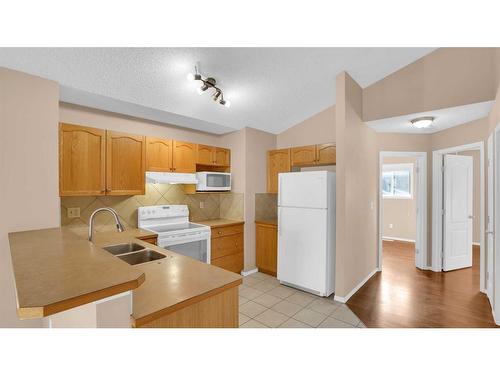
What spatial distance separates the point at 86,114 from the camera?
9.03ft

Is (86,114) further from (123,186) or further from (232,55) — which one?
(232,55)

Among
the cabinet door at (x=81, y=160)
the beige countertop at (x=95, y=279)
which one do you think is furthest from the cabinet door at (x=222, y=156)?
the beige countertop at (x=95, y=279)

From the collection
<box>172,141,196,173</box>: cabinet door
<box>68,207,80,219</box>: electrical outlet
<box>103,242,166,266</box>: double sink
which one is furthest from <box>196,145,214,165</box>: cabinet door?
<box>103,242,166,266</box>: double sink

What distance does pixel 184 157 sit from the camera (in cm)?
344

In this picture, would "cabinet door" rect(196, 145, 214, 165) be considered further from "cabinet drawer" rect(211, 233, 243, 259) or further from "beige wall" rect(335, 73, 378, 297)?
"beige wall" rect(335, 73, 378, 297)

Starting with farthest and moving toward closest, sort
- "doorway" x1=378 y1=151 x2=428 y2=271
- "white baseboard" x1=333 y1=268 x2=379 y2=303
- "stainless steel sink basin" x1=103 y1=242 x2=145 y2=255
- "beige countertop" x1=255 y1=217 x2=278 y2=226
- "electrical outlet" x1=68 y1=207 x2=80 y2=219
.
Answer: "doorway" x1=378 y1=151 x2=428 y2=271 < "beige countertop" x1=255 y1=217 x2=278 y2=226 < "white baseboard" x1=333 y1=268 x2=379 y2=303 < "electrical outlet" x1=68 y1=207 x2=80 y2=219 < "stainless steel sink basin" x1=103 y1=242 x2=145 y2=255

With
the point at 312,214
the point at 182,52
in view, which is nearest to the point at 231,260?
the point at 312,214

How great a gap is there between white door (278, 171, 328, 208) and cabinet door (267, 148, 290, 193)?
0.64 meters

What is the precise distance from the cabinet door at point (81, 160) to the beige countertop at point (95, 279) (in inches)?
43.0

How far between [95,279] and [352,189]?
9.53 feet

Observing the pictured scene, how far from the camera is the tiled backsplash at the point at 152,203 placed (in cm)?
276

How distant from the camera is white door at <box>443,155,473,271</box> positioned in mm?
3822
